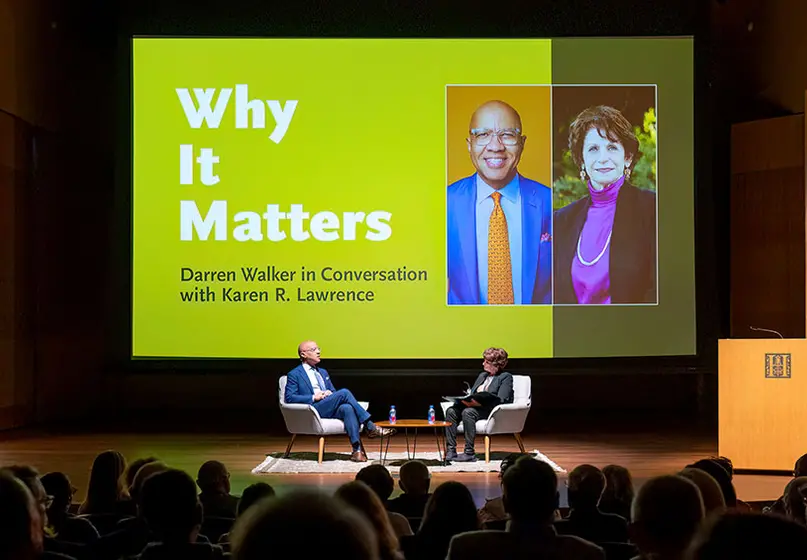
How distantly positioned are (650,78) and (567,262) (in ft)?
5.68

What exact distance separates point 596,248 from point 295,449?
9.95 feet

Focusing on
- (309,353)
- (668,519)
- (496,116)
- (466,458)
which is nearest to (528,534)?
(668,519)

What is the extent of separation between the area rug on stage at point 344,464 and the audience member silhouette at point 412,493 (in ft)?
11.0

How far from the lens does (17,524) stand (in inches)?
65.7

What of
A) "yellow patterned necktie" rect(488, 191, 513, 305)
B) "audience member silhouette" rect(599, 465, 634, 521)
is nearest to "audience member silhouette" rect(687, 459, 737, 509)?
"audience member silhouette" rect(599, 465, 634, 521)

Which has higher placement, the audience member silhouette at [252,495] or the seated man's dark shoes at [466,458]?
the audience member silhouette at [252,495]

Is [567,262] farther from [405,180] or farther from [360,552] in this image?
[360,552]

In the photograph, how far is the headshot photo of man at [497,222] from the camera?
8547 mm

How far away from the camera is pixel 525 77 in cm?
857

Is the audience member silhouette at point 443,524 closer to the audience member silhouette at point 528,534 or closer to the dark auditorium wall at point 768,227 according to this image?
the audience member silhouette at point 528,534

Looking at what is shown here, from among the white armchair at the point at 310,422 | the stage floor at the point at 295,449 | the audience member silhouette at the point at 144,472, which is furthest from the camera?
the white armchair at the point at 310,422

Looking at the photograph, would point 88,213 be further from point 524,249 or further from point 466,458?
point 466,458

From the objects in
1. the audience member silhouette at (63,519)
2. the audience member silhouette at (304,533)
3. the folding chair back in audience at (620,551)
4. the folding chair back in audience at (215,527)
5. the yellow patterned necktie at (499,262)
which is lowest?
the folding chair back in audience at (215,527)

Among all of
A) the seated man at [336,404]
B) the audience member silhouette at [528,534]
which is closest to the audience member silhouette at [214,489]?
the audience member silhouette at [528,534]
